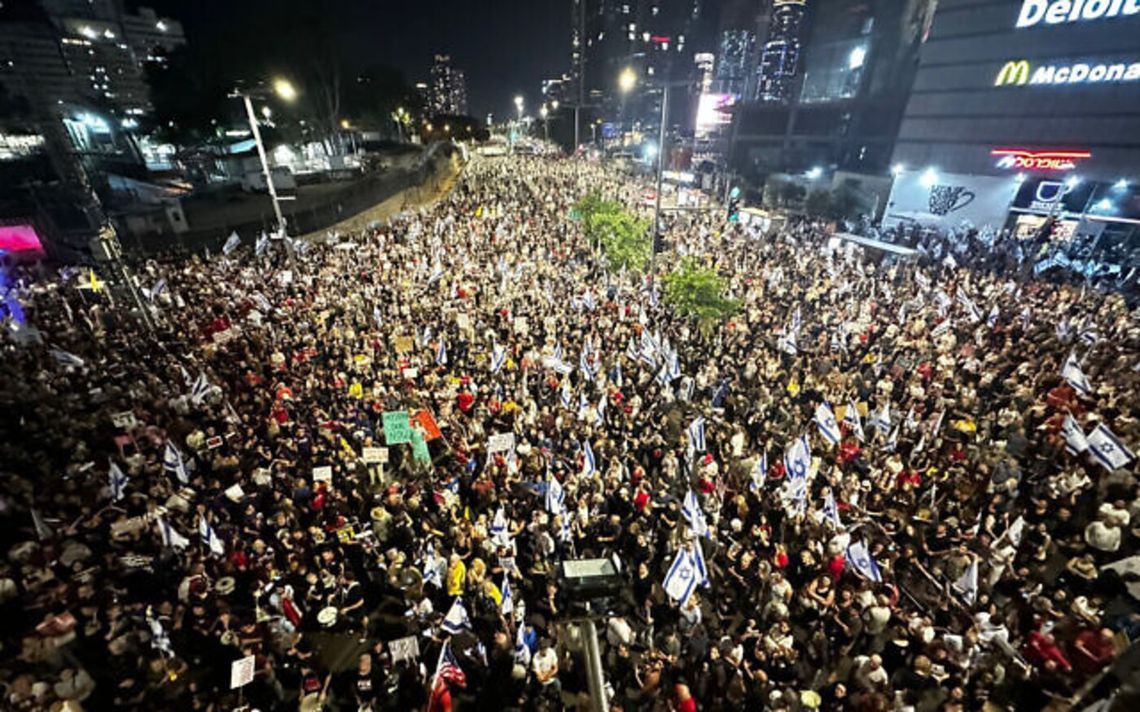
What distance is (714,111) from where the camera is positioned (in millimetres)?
76438

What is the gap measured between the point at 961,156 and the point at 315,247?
44.3m

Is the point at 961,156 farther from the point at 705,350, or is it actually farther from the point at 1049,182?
the point at 705,350

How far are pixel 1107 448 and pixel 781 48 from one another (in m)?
100

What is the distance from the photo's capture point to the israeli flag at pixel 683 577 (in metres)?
6.92

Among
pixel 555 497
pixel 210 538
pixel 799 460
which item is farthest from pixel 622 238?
pixel 210 538

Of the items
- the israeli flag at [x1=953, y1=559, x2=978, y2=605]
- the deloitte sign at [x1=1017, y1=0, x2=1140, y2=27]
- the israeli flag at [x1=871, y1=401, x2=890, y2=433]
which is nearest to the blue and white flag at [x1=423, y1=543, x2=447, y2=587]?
the israeli flag at [x1=953, y1=559, x2=978, y2=605]

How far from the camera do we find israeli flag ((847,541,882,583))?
7285 millimetres

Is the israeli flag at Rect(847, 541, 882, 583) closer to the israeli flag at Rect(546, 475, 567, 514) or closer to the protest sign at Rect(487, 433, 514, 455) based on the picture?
the israeli flag at Rect(546, 475, 567, 514)

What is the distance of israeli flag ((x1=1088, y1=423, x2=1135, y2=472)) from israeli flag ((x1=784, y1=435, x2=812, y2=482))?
4.60m

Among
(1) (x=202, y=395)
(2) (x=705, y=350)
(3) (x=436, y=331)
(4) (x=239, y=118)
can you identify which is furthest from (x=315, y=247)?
(4) (x=239, y=118)

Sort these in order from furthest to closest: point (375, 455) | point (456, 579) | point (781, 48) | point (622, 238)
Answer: point (781, 48)
point (622, 238)
point (375, 455)
point (456, 579)

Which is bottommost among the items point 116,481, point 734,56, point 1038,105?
point 116,481

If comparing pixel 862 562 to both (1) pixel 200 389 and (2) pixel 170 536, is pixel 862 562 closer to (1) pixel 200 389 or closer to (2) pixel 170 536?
(2) pixel 170 536

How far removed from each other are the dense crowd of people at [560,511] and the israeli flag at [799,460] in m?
0.06
